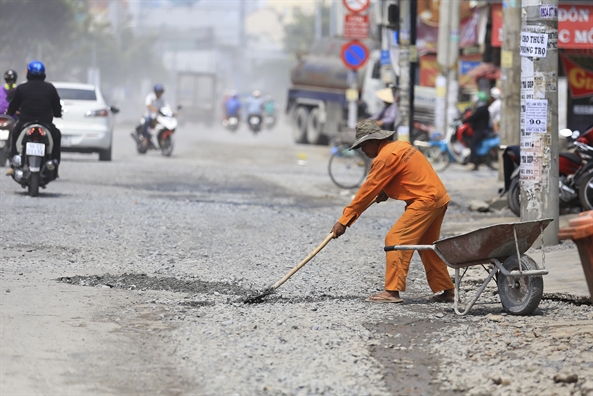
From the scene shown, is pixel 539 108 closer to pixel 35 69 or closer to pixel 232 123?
pixel 35 69

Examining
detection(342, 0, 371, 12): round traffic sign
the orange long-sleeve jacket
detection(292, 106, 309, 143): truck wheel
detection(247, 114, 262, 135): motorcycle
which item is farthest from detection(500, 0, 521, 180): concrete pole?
detection(247, 114, 262, 135): motorcycle

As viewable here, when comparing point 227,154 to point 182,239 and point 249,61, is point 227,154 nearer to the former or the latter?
point 182,239

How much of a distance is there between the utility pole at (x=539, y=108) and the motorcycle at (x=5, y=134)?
799 centimetres

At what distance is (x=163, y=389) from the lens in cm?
500

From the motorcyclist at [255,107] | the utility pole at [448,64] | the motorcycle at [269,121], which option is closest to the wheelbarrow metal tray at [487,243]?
the utility pole at [448,64]

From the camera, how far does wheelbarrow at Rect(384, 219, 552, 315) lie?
21.9ft

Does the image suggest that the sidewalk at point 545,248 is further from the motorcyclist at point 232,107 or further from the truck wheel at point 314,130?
the motorcyclist at point 232,107

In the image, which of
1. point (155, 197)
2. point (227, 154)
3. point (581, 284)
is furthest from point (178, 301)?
point (227, 154)

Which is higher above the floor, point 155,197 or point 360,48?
point 360,48

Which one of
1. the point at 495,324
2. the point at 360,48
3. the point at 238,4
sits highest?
the point at 238,4

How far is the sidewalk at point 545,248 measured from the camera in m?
7.88

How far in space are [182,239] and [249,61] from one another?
127218 millimetres

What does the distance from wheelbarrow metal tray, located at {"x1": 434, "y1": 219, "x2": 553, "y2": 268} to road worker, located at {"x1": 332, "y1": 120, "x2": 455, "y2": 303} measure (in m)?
0.50

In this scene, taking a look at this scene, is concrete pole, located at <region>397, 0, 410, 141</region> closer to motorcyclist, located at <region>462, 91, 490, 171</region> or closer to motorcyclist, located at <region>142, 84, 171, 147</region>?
motorcyclist, located at <region>462, 91, 490, 171</region>
